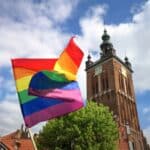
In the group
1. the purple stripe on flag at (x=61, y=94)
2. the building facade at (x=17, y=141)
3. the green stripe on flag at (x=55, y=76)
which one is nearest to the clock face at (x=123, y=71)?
the building facade at (x=17, y=141)

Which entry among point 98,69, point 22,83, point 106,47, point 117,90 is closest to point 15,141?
point 117,90

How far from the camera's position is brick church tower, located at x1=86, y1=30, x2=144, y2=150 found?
51.8 m

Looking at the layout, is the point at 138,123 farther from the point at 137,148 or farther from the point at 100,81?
the point at 100,81

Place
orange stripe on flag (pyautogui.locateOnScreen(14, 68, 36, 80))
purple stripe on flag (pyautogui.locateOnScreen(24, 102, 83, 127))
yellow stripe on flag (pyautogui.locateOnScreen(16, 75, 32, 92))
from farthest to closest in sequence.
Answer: orange stripe on flag (pyautogui.locateOnScreen(14, 68, 36, 80)), yellow stripe on flag (pyautogui.locateOnScreen(16, 75, 32, 92)), purple stripe on flag (pyautogui.locateOnScreen(24, 102, 83, 127))

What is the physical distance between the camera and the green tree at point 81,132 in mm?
27297

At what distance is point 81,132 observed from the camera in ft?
90.5

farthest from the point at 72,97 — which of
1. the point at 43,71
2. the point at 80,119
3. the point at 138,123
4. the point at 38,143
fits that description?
the point at 138,123

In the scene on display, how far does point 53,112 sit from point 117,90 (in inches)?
1761

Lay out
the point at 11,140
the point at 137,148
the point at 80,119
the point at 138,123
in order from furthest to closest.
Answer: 1. the point at 138,123
2. the point at 137,148
3. the point at 11,140
4. the point at 80,119

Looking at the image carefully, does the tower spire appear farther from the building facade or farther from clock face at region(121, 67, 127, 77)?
the building facade

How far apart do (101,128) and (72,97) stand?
691 inches

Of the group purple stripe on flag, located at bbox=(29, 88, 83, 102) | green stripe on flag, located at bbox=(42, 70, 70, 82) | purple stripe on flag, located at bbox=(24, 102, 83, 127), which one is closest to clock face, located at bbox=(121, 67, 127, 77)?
green stripe on flag, located at bbox=(42, 70, 70, 82)

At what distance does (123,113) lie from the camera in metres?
53.7

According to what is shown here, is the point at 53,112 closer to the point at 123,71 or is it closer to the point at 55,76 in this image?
the point at 55,76
